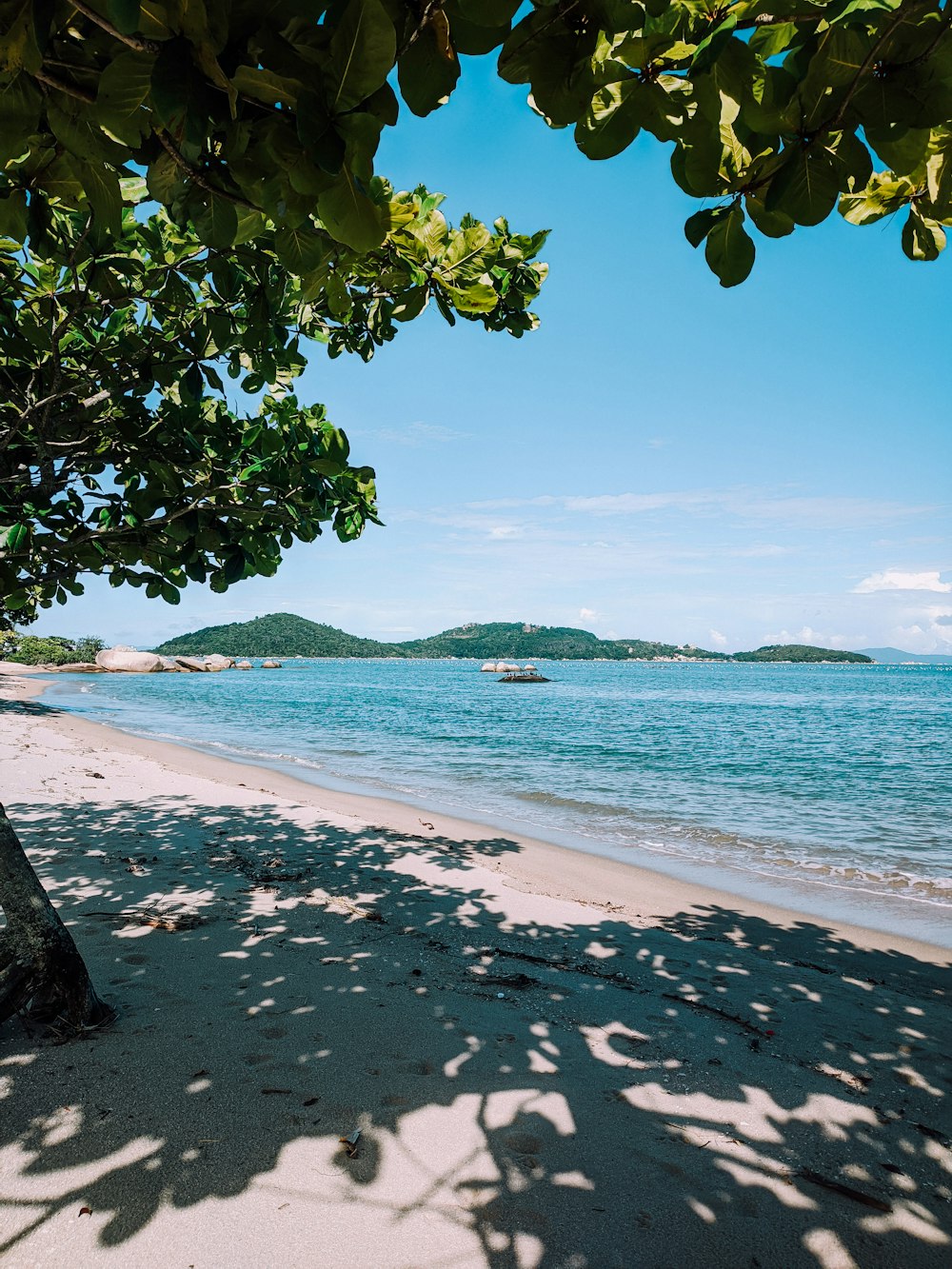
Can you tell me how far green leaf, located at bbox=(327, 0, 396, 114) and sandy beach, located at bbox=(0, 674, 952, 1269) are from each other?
3261 millimetres

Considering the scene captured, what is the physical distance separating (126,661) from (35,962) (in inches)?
3513

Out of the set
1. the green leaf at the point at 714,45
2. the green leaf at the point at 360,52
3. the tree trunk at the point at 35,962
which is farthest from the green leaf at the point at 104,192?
the tree trunk at the point at 35,962

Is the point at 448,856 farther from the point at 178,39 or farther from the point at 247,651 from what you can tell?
the point at 247,651

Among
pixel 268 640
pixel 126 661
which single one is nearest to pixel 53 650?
pixel 126 661

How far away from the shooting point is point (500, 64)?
1253 mm

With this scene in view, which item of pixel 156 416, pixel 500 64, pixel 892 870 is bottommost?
pixel 892 870

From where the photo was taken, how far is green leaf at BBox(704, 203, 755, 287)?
→ 4.61ft

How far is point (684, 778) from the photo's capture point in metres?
17.2

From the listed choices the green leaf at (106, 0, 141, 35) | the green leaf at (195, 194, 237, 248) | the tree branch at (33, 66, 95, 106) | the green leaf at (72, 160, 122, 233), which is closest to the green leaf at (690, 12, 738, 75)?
the green leaf at (106, 0, 141, 35)

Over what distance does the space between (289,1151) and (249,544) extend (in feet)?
10.2

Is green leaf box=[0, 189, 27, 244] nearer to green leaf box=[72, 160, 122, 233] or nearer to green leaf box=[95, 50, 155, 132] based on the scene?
green leaf box=[72, 160, 122, 233]

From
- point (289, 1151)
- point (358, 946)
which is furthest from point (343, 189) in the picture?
point (358, 946)

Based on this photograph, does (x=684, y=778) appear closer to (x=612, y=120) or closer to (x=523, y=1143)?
(x=523, y=1143)

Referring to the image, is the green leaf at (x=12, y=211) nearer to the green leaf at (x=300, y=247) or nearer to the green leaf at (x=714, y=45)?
the green leaf at (x=300, y=247)
